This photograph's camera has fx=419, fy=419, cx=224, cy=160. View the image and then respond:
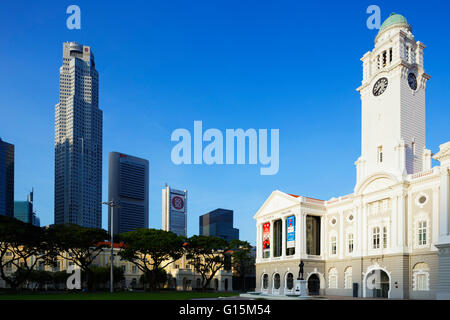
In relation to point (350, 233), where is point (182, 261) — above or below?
below

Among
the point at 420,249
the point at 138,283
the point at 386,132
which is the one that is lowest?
the point at 138,283

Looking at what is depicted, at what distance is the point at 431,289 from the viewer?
40812mm

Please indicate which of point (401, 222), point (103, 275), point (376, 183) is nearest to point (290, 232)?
point (376, 183)

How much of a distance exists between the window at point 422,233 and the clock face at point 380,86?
1826 centimetres

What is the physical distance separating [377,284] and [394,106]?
837 inches

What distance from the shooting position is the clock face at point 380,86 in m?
53.1

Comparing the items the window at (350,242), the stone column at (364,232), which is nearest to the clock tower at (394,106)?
the stone column at (364,232)

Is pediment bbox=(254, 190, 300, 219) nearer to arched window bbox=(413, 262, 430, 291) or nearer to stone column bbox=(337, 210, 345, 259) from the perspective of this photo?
stone column bbox=(337, 210, 345, 259)

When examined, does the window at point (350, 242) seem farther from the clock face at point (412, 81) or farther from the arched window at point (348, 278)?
the clock face at point (412, 81)
